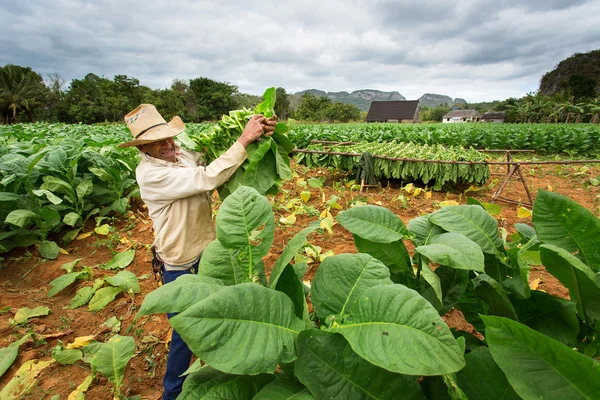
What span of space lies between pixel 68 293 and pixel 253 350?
4.01 meters

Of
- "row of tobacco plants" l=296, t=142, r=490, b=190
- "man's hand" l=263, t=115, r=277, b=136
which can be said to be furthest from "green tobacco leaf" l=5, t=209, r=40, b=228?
"row of tobacco plants" l=296, t=142, r=490, b=190

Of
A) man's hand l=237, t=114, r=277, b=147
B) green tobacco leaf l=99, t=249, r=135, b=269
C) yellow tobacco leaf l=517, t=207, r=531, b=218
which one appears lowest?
green tobacco leaf l=99, t=249, r=135, b=269

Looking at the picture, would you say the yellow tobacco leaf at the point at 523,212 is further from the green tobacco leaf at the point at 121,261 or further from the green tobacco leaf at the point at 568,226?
the green tobacco leaf at the point at 121,261

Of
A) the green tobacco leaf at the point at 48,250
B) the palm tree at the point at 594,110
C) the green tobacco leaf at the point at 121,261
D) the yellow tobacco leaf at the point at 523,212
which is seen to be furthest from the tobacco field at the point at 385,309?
the palm tree at the point at 594,110

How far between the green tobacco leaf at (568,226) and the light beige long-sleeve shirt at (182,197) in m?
1.60

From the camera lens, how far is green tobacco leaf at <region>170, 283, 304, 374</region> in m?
0.56

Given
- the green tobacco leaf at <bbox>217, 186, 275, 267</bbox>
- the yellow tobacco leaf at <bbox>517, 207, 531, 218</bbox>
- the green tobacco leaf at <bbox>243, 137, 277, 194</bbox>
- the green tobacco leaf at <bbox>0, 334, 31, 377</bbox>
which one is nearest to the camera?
the green tobacco leaf at <bbox>217, 186, 275, 267</bbox>

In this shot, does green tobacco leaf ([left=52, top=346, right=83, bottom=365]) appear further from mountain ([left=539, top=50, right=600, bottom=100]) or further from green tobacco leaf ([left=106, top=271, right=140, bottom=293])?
mountain ([left=539, top=50, right=600, bottom=100])

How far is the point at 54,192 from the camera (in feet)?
15.7

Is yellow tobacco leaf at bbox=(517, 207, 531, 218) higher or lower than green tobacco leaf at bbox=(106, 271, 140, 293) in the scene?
higher

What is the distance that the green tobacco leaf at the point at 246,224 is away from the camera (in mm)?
876

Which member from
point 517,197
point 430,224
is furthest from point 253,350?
point 517,197

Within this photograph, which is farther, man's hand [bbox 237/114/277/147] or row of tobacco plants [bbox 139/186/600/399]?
man's hand [bbox 237/114/277/147]

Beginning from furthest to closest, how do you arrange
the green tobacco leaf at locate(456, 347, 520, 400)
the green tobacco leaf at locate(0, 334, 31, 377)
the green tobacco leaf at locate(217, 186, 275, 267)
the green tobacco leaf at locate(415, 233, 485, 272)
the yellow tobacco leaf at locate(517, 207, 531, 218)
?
1. the yellow tobacco leaf at locate(517, 207, 531, 218)
2. the green tobacco leaf at locate(0, 334, 31, 377)
3. the green tobacco leaf at locate(217, 186, 275, 267)
4. the green tobacco leaf at locate(415, 233, 485, 272)
5. the green tobacco leaf at locate(456, 347, 520, 400)
